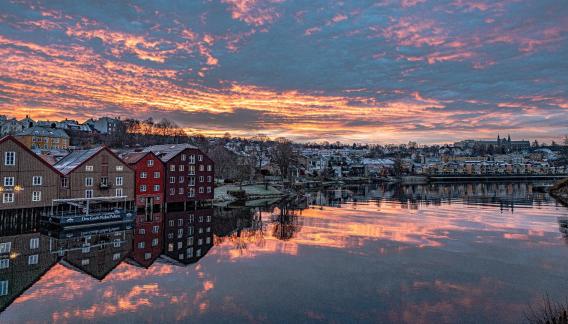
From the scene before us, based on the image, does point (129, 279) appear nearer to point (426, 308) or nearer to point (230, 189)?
point (426, 308)

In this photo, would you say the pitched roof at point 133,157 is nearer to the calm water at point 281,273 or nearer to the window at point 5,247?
the calm water at point 281,273

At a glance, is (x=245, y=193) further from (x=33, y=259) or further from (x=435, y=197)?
(x=33, y=259)

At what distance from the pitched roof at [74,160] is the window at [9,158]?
16.2ft

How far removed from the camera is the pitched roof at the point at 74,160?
3994cm

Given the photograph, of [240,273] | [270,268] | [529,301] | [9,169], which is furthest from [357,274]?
[9,169]

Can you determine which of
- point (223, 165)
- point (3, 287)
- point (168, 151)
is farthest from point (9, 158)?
point (223, 165)

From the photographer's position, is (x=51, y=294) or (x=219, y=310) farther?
(x=51, y=294)

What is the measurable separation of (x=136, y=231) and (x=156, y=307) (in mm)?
17842

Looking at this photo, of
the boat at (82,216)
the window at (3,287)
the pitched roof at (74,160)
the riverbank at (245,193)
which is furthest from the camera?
the riverbank at (245,193)

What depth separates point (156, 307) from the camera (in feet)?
50.9

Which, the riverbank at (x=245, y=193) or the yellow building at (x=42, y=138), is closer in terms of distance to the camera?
the riverbank at (x=245, y=193)

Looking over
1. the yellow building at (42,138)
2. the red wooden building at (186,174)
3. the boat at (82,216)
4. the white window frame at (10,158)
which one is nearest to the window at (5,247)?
the boat at (82,216)

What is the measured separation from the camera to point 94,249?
979 inches

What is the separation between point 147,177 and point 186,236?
17986 millimetres
